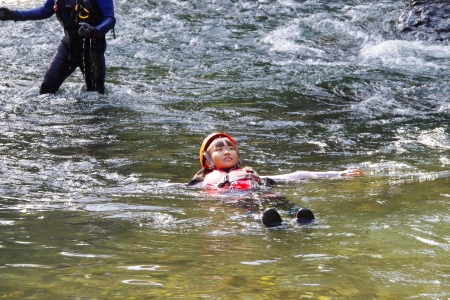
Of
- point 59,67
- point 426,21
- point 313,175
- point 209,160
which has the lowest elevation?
point 313,175

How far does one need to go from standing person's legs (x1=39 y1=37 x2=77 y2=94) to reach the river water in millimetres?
375

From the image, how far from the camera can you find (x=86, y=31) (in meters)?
8.88

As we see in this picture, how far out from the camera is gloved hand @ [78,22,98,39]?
8867 millimetres

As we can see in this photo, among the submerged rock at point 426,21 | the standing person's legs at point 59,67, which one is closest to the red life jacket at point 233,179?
the standing person's legs at point 59,67

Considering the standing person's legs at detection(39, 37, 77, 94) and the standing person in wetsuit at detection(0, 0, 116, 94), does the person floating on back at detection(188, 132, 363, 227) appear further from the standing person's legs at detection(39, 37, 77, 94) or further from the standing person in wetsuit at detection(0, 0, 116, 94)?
the standing person's legs at detection(39, 37, 77, 94)

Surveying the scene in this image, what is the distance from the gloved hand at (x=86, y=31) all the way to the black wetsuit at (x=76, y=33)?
0.07 meters

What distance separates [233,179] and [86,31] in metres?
3.65

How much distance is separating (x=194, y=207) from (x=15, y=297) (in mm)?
2473

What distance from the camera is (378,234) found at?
176 inches

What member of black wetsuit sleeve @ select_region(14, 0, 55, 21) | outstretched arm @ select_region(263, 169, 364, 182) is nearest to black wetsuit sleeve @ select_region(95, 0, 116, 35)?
black wetsuit sleeve @ select_region(14, 0, 55, 21)

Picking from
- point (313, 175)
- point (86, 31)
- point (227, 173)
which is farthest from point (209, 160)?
point (86, 31)

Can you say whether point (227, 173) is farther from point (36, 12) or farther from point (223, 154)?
point (36, 12)

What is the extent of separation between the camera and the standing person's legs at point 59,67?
9.77 meters

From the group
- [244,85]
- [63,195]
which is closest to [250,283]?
[63,195]
